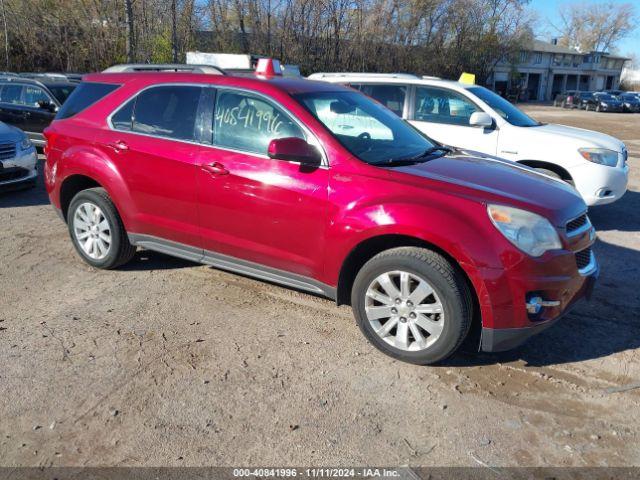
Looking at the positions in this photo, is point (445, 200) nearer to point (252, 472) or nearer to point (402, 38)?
point (252, 472)

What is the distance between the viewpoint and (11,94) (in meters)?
11.6

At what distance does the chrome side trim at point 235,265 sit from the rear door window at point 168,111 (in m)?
0.91

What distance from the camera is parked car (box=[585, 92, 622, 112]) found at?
45359 mm

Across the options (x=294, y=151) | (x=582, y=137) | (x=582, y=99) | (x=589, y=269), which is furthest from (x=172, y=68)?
(x=582, y=99)

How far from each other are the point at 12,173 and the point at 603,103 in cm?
4816

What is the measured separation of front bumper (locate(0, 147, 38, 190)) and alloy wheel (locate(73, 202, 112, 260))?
3.39 m

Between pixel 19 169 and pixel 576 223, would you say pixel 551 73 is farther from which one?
pixel 576 223

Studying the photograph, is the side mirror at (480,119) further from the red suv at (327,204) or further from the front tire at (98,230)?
the front tire at (98,230)

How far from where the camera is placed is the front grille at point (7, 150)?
303 inches

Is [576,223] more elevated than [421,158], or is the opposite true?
[421,158]

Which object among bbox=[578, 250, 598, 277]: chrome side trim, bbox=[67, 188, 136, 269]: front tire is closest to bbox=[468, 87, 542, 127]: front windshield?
bbox=[578, 250, 598, 277]: chrome side trim

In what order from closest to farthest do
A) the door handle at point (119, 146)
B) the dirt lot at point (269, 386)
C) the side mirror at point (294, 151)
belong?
the dirt lot at point (269, 386)
the side mirror at point (294, 151)
the door handle at point (119, 146)

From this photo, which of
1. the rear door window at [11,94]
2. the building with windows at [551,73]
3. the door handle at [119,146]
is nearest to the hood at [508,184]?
the door handle at [119,146]

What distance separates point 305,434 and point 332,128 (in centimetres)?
216
